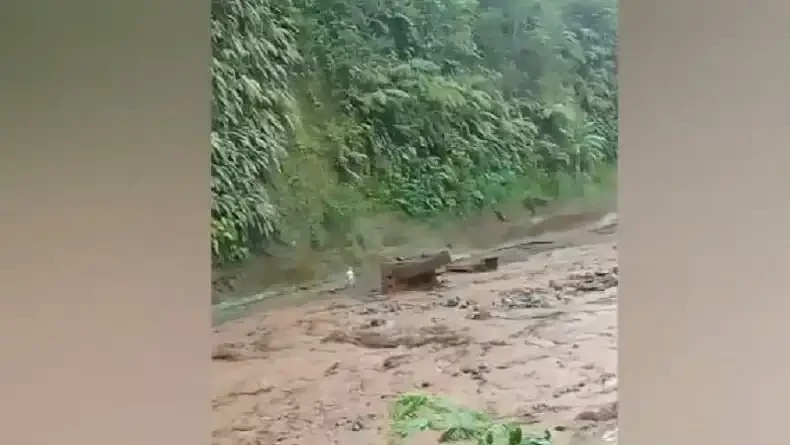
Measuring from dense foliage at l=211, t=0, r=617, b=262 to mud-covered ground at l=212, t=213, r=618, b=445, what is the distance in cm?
16

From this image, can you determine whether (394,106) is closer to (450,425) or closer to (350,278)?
(350,278)

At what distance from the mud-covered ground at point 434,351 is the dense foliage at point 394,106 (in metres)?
0.16

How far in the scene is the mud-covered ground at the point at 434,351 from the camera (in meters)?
1.75

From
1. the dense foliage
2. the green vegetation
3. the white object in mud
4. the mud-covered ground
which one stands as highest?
the dense foliage

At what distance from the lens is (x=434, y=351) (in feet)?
5.79

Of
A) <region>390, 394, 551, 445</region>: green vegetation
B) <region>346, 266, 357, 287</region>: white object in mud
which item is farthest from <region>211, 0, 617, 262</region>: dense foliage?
<region>390, 394, 551, 445</region>: green vegetation

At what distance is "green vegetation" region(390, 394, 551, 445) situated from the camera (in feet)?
5.73

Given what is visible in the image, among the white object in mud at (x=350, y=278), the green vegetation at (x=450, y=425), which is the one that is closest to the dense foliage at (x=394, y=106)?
the white object in mud at (x=350, y=278)

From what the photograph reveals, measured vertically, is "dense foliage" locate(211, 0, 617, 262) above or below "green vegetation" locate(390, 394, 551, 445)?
above

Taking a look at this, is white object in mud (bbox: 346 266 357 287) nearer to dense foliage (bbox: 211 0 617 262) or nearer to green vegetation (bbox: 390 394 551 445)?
dense foliage (bbox: 211 0 617 262)

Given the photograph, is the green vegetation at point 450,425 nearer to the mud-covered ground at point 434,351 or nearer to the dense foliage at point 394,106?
the mud-covered ground at point 434,351
